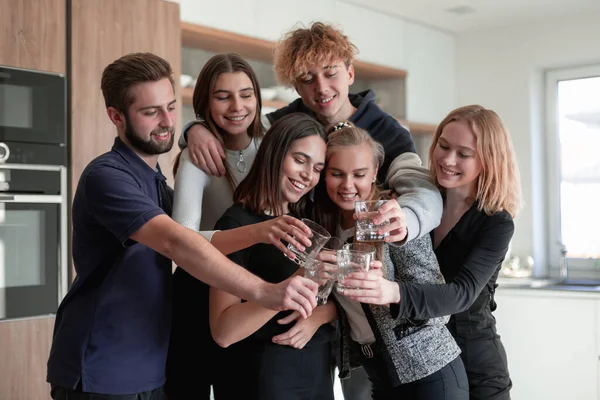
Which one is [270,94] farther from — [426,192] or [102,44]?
[426,192]

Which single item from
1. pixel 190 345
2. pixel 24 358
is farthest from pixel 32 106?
pixel 190 345

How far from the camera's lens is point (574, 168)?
577cm

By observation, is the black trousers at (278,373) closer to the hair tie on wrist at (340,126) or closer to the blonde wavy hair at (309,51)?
the hair tie on wrist at (340,126)

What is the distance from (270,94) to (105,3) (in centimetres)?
138

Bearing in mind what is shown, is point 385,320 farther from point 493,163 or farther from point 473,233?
point 493,163

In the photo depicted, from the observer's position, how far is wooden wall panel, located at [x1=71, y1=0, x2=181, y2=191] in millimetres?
3410

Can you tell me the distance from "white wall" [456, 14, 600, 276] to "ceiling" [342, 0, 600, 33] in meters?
0.13

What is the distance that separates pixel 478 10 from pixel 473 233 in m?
3.84

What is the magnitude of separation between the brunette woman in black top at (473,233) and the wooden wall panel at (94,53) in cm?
192

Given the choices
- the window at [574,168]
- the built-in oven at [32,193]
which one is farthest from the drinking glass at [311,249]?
the window at [574,168]

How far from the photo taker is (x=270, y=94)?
183 inches

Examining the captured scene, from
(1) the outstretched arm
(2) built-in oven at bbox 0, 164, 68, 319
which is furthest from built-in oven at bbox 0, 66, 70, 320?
(1) the outstretched arm

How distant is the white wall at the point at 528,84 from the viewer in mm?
5641

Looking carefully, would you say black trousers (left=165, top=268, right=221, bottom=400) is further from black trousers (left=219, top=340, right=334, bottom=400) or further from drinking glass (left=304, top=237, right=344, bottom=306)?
drinking glass (left=304, top=237, right=344, bottom=306)
